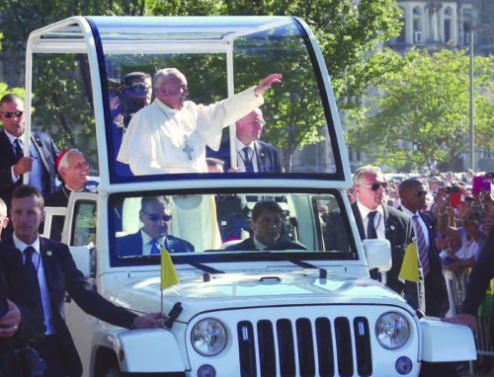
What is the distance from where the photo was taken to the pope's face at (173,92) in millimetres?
9141

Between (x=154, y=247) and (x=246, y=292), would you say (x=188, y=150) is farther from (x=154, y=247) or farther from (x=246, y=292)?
(x=246, y=292)

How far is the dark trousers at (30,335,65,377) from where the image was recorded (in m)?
7.52

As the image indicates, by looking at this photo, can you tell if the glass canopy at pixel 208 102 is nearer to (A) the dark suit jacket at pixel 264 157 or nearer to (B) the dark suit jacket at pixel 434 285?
(A) the dark suit jacket at pixel 264 157

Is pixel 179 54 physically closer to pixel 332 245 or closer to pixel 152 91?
pixel 152 91

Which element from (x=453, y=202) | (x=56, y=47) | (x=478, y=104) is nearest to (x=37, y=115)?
(x=478, y=104)

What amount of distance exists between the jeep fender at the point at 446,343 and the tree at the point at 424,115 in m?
56.2

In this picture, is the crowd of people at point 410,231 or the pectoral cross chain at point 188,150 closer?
the pectoral cross chain at point 188,150

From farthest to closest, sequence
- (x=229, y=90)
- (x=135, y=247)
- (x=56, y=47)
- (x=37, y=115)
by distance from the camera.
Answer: (x=37, y=115)
(x=56, y=47)
(x=229, y=90)
(x=135, y=247)

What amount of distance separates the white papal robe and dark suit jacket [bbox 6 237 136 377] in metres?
1.04

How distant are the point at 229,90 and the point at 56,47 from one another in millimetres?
2105

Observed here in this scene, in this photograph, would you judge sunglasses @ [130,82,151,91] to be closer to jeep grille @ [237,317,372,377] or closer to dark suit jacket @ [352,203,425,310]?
jeep grille @ [237,317,372,377]

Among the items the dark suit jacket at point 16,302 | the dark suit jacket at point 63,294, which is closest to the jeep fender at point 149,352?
the dark suit jacket at point 16,302

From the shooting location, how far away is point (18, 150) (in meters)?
11.3

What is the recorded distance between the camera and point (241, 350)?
22.6 feet
